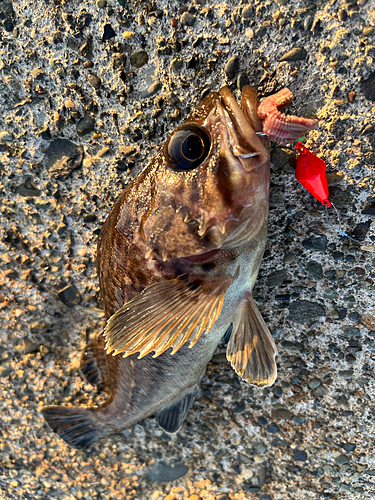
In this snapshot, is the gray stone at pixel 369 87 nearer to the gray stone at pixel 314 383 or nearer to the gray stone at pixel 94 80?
the gray stone at pixel 94 80

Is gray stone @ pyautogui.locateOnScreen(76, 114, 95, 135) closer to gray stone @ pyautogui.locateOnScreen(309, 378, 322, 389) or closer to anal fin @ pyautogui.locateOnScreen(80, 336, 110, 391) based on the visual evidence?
anal fin @ pyautogui.locateOnScreen(80, 336, 110, 391)

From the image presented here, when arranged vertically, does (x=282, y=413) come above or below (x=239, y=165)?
below

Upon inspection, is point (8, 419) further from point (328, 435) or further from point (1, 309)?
point (328, 435)

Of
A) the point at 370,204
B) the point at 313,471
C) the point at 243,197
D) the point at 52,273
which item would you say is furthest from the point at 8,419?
the point at 370,204

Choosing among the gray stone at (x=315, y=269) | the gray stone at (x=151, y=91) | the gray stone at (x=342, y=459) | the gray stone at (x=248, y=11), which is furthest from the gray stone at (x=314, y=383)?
the gray stone at (x=248, y=11)

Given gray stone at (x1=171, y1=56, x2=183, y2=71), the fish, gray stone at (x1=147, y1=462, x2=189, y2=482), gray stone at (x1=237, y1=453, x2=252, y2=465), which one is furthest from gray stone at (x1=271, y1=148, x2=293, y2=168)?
gray stone at (x1=147, y1=462, x2=189, y2=482)

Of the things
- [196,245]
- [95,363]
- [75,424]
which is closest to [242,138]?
[196,245]

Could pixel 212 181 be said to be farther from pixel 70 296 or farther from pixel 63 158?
pixel 70 296
